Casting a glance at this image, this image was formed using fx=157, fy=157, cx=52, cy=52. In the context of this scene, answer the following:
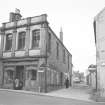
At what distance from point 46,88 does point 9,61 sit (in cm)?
626

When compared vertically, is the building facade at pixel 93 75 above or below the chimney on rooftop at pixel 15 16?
below

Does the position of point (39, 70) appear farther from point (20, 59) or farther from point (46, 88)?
point (20, 59)

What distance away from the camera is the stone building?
58.5 ft

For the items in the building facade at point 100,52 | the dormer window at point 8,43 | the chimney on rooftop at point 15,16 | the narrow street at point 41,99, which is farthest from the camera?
the chimney on rooftop at point 15,16

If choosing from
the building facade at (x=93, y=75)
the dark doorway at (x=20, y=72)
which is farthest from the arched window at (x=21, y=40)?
the building facade at (x=93, y=75)

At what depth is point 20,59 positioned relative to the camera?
1925cm

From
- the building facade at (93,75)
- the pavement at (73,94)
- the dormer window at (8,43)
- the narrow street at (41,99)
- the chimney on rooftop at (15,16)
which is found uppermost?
the chimney on rooftop at (15,16)

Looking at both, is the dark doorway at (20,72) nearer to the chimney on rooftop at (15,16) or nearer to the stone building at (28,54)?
the stone building at (28,54)

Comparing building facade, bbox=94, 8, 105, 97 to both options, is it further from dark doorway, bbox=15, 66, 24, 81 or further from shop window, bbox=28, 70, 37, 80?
dark doorway, bbox=15, 66, 24, 81

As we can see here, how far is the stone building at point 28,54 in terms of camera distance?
17828mm

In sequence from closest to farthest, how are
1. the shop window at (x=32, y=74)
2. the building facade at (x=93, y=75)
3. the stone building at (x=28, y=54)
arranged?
the building facade at (x=93, y=75), the stone building at (x=28, y=54), the shop window at (x=32, y=74)


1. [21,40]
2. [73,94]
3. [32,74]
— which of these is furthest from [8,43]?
[73,94]

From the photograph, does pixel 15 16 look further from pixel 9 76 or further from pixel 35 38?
pixel 9 76

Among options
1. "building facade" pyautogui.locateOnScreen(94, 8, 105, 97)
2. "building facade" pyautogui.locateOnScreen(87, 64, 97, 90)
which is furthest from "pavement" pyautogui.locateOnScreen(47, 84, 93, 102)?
"building facade" pyautogui.locateOnScreen(87, 64, 97, 90)
